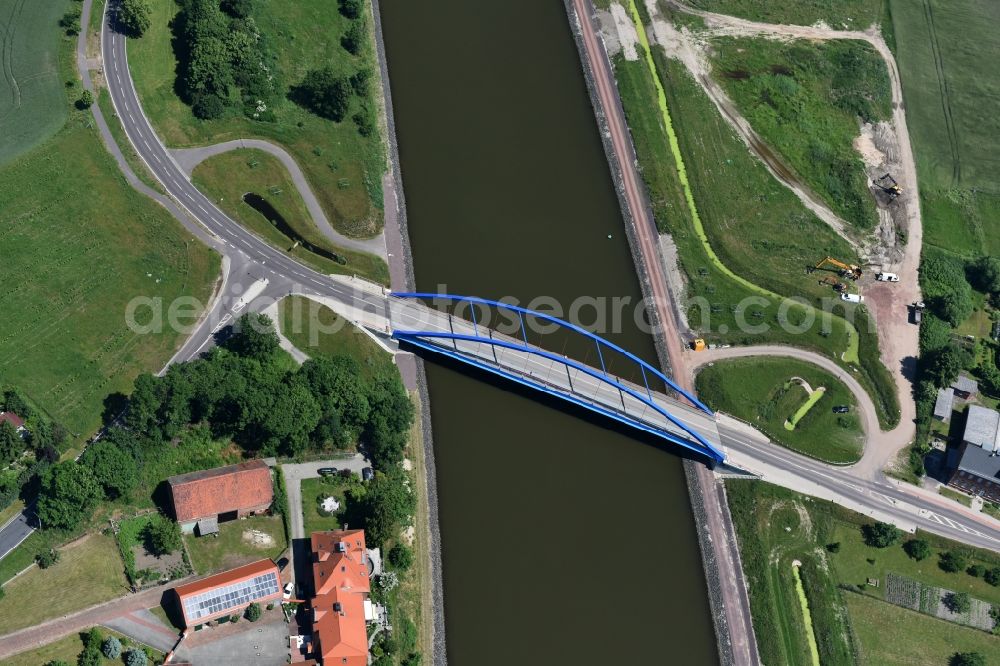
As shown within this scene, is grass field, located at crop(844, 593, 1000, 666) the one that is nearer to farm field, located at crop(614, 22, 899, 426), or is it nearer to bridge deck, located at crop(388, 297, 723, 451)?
farm field, located at crop(614, 22, 899, 426)

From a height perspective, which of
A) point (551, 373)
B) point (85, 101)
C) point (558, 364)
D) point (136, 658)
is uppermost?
point (85, 101)

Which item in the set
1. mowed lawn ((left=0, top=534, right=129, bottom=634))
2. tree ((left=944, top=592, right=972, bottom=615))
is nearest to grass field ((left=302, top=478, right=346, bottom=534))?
mowed lawn ((left=0, top=534, right=129, bottom=634))

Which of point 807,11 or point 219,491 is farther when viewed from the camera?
point 807,11

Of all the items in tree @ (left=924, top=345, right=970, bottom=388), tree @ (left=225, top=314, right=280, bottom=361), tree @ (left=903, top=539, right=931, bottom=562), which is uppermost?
tree @ (left=225, top=314, right=280, bottom=361)

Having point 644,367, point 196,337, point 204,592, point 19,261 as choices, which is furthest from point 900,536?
point 19,261

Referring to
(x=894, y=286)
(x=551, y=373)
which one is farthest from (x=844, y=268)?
(x=551, y=373)

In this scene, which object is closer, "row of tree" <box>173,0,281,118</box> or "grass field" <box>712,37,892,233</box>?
"row of tree" <box>173,0,281,118</box>

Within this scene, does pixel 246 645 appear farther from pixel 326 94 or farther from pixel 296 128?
pixel 326 94
